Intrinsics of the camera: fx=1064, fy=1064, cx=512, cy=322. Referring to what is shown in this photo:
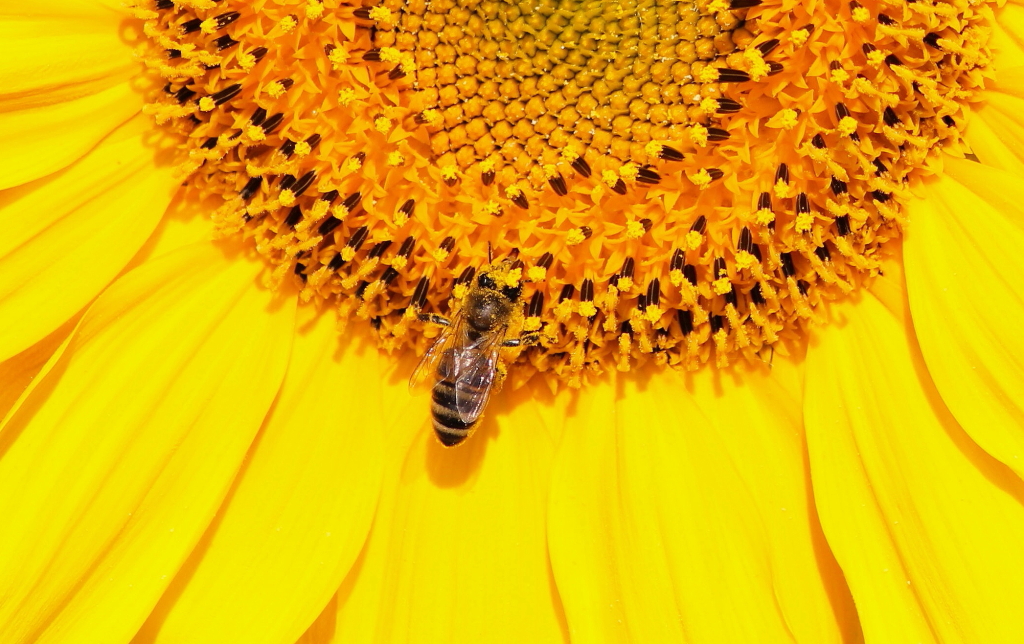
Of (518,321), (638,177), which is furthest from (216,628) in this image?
(638,177)

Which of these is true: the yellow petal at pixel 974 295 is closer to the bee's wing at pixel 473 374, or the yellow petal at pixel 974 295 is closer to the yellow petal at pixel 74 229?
the bee's wing at pixel 473 374

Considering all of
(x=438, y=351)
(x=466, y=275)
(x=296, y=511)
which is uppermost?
(x=466, y=275)

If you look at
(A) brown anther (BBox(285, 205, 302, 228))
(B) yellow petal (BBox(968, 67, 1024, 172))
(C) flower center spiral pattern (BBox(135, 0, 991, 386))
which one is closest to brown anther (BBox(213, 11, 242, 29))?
(C) flower center spiral pattern (BBox(135, 0, 991, 386))

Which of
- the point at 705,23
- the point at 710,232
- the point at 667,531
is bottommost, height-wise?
the point at 667,531

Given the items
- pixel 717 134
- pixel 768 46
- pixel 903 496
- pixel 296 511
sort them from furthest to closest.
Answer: pixel 296 511 → pixel 903 496 → pixel 717 134 → pixel 768 46

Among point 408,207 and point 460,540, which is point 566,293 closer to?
point 408,207

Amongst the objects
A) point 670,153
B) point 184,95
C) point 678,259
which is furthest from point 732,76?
point 184,95

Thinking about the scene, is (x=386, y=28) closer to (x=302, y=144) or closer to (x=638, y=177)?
(x=302, y=144)
